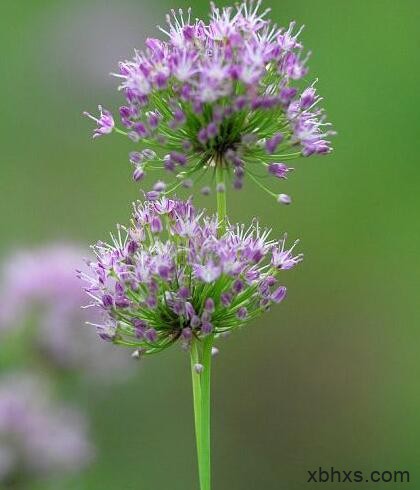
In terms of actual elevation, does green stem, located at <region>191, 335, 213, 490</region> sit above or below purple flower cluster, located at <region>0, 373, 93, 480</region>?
below

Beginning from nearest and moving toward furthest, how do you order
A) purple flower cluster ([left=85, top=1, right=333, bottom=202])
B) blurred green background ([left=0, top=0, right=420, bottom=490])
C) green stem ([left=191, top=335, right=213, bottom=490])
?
1. purple flower cluster ([left=85, top=1, right=333, bottom=202])
2. green stem ([left=191, top=335, right=213, bottom=490])
3. blurred green background ([left=0, top=0, right=420, bottom=490])

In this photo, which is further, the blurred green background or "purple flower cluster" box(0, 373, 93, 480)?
the blurred green background

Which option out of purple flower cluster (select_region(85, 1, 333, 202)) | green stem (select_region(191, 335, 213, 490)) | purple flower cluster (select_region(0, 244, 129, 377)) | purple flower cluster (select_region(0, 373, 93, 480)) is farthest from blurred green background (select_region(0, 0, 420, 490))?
purple flower cluster (select_region(85, 1, 333, 202))

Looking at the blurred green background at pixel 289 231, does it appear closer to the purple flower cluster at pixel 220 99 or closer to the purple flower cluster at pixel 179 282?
the purple flower cluster at pixel 179 282

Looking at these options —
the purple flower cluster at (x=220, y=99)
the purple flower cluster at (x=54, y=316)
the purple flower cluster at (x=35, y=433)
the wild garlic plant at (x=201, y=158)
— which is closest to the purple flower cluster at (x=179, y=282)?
the wild garlic plant at (x=201, y=158)

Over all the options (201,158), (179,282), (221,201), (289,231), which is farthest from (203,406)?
(289,231)

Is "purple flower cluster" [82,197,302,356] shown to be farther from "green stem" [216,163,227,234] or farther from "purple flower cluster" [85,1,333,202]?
"purple flower cluster" [85,1,333,202]

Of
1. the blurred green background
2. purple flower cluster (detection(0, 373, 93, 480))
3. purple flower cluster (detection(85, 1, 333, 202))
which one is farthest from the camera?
the blurred green background

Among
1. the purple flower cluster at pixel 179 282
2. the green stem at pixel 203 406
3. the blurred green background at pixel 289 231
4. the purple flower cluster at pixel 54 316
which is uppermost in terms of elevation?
the blurred green background at pixel 289 231
